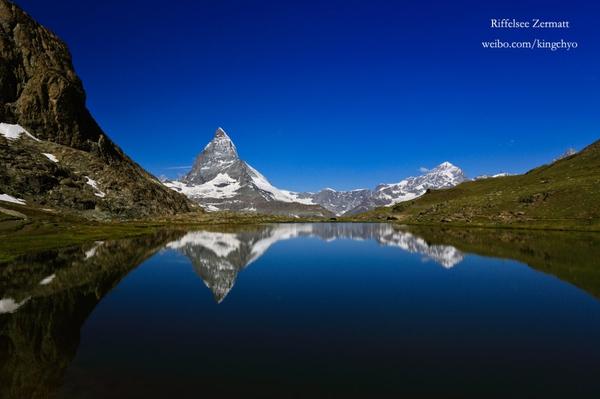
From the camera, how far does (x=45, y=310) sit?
3234 centimetres

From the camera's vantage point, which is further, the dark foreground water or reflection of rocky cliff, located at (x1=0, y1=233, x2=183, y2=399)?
reflection of rocky cliff, located at (x1=0, y1=233, x2=183, y2=399)

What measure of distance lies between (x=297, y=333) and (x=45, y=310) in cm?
1988

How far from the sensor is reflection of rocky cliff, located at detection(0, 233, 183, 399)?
19.9m

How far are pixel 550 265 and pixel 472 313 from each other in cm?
3474

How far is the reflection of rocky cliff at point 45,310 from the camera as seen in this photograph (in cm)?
1986

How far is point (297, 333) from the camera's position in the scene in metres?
27.0

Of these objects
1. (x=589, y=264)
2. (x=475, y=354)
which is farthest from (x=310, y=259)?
(x=475, y=354)

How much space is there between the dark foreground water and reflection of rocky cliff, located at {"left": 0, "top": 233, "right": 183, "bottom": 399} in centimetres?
13

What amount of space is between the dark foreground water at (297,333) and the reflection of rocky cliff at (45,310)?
13cm

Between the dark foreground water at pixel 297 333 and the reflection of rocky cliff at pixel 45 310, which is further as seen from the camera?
the reflection of rocky cliff at pixel 45 310

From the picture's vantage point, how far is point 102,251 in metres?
75.4

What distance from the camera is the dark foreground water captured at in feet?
61.8

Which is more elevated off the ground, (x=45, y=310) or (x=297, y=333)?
(x=45, y=310)

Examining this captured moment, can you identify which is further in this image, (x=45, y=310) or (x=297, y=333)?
(x=45, y=310)
